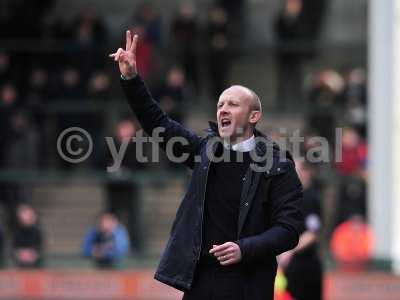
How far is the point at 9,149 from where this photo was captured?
59.1ft

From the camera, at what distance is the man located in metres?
5.53

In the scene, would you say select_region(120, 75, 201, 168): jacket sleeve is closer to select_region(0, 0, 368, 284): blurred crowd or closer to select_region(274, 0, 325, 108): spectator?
select_region(0, 0, 368, 284): blurred crowd

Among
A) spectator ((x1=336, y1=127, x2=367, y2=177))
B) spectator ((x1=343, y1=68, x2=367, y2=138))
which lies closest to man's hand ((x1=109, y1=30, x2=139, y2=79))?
spectator ((x1=336, y1=127, x2=367, y2=177))

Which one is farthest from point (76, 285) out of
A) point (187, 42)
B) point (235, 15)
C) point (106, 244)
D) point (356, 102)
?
point (235, 15)

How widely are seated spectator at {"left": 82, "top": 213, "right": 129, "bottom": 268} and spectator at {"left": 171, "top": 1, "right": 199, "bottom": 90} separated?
480cm

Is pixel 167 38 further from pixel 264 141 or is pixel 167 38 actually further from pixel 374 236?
pixel 264 141

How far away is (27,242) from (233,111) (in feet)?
33.9

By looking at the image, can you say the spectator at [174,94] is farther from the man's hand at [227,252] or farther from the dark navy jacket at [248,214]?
the man's hand at [227,252]

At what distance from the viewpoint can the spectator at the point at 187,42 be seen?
64.8 ft

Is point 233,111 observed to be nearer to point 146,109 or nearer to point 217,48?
point 146,109

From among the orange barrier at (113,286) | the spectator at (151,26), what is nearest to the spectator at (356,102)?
the spectator at (151,26)

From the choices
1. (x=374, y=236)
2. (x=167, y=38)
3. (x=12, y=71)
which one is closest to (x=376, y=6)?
(x=374, y=236)

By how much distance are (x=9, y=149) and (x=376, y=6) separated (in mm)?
6065

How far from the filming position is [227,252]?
536 cm
